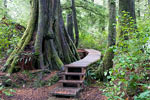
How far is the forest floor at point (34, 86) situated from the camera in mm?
5191

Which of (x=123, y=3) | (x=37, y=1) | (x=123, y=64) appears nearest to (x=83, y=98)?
(x=123, y=64)

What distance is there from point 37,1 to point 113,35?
14.5 ft

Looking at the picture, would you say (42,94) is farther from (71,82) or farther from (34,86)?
(71,82)

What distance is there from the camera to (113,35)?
5.86 m

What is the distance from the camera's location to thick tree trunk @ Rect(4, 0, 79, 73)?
6.85 meters

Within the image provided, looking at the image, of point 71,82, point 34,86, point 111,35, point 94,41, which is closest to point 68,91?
point 71,82

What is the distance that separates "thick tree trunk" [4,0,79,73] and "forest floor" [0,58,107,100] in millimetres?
449

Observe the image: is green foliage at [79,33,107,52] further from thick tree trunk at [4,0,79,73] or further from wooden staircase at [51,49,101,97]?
wooden staircase at [51,49,101,97]

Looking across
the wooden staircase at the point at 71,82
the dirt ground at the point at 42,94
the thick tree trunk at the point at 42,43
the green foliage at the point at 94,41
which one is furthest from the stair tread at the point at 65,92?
the green foliage at the point at 94,41

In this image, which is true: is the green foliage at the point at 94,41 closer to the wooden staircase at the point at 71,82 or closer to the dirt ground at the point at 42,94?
the wooden staircase at the point at 71,82

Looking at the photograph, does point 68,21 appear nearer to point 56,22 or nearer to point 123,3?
point 56,22

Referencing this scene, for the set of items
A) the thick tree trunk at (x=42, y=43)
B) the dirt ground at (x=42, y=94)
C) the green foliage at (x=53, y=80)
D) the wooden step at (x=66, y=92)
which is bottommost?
the dirt ground at (x=42, y=94)

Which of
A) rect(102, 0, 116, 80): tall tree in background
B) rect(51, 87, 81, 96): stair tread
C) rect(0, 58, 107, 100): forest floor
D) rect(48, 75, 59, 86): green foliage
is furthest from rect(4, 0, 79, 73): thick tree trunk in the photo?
rect(102, 0, 116, 80): tall tree in background

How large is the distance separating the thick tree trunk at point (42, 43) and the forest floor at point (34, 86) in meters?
0.45
